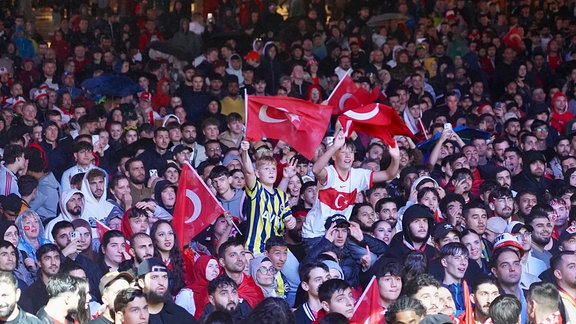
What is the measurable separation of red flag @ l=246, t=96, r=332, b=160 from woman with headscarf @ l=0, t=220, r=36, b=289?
2.40m

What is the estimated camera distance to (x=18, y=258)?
364 inches

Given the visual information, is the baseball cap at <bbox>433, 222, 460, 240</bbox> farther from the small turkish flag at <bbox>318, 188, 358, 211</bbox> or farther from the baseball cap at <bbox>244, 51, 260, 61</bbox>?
the baseball cap at <bbox>244, 51, 260, 61</bbox>

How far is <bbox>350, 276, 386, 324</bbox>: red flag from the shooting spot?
8391 mm

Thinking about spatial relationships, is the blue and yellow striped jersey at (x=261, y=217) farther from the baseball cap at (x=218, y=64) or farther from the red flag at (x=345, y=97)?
the baseball cap at (x=218, y=64)

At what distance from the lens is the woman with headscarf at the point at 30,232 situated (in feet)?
32.0

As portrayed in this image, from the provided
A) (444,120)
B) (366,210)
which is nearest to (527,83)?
(444,120)

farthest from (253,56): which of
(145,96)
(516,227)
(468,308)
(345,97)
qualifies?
(468,308)

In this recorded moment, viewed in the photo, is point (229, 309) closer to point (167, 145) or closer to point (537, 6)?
point (167, 145)

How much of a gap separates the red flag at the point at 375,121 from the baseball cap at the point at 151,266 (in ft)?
9.08

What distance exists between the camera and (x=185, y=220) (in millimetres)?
10328

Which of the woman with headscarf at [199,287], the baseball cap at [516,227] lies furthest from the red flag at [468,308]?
the woman with headscarf at [199,287]

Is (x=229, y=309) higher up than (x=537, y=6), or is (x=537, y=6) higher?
(x=229, y=309)

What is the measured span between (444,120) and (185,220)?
527 centimetres

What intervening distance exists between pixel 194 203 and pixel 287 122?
1189 mm
